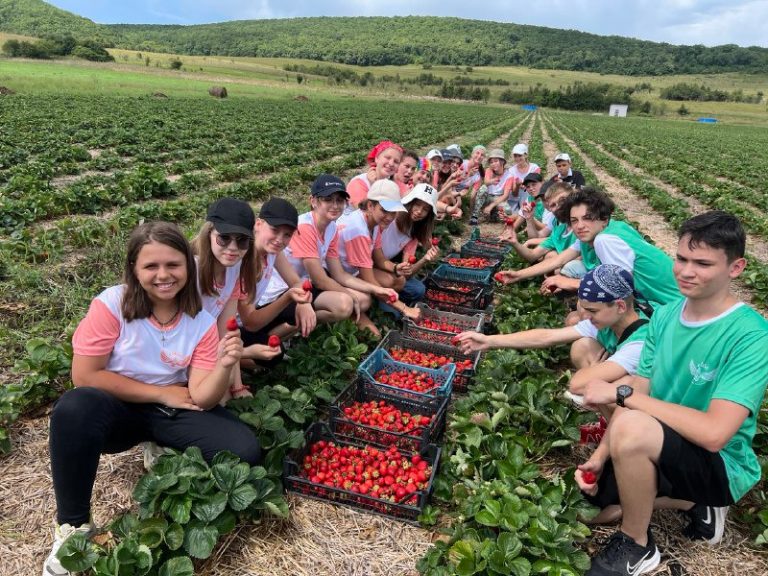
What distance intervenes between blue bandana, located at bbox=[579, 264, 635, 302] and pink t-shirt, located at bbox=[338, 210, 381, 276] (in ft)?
8.71

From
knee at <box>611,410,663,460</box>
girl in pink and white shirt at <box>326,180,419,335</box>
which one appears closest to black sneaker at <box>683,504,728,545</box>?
knee at <box>611,410,663,460</box>

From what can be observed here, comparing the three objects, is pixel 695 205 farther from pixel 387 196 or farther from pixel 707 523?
pixel 707 523

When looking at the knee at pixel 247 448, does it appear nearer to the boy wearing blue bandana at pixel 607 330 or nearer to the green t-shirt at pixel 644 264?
the boy wearing blue bandana at pixel 607 330

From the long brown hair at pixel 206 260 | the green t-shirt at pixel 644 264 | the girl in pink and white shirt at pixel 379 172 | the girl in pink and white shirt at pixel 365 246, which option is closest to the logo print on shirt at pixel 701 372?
the green t-shirt at pixel 644 264

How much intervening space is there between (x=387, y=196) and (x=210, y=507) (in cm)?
358

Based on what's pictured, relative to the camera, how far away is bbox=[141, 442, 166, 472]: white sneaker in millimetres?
3367

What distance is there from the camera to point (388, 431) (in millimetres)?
3680

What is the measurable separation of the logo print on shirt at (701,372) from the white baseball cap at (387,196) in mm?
3279

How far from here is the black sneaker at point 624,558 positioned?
284 cm

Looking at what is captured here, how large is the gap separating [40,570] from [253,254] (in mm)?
2332

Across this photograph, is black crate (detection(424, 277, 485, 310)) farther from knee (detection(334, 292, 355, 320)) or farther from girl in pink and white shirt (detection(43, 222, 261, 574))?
girl in pink and white shirt (detection(43, 222, 261, 574))

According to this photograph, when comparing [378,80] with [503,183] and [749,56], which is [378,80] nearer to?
[503,183]

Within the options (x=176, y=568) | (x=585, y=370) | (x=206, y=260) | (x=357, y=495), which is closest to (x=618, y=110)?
(x=585, y=370)

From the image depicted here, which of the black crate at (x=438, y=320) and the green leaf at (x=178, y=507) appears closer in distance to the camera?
the green leaf at (x=178, y=507)
